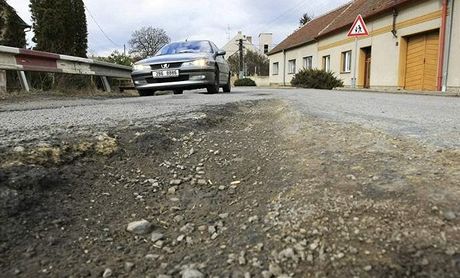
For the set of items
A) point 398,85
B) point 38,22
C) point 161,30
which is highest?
point 161,30

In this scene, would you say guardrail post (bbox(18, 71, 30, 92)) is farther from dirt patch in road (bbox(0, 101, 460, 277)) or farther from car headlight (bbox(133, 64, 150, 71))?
dirt patch in road (bbox(0, 101, 460, 277))

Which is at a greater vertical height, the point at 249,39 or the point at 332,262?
the point at 249,39

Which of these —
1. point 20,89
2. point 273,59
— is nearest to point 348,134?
point 20,89

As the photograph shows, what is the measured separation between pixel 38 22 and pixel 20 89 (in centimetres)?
417

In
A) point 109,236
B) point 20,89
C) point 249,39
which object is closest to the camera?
point 109,236

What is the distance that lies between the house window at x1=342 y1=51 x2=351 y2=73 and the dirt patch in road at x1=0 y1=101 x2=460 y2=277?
21866 millimetres

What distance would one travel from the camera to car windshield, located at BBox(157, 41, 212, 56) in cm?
992

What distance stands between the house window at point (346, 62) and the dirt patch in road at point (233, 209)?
2187cm

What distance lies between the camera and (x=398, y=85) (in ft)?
58.0

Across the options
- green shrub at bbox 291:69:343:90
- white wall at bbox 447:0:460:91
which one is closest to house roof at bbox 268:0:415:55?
white wall at bbox 447:0:460:91

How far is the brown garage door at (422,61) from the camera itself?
51.2 ft

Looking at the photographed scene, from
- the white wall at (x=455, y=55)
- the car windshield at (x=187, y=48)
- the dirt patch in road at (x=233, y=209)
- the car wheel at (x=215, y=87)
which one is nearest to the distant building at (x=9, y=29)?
the car windshield at (x=187, y=48)

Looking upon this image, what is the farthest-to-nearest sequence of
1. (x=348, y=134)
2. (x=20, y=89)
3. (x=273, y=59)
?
(x=273, y=59) → (x=20, y=89) → (x=348, y=134)

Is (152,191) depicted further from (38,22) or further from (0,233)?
(38,22)
